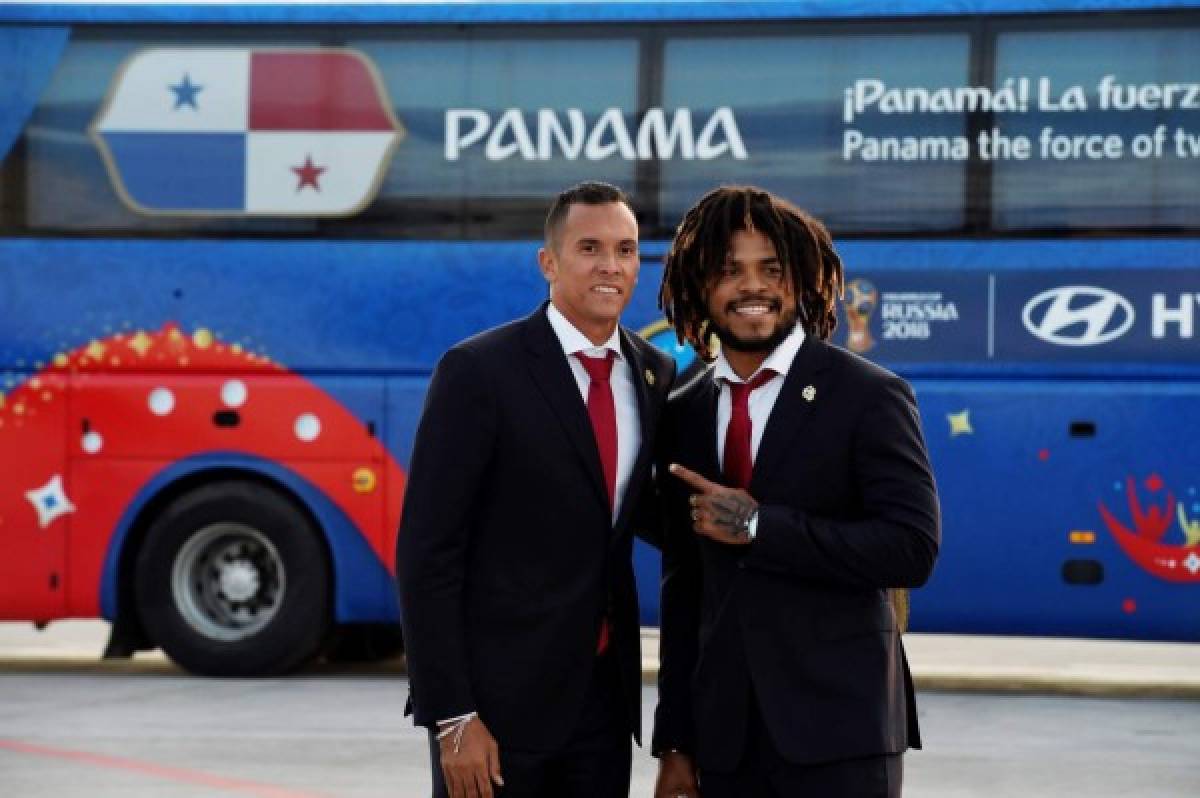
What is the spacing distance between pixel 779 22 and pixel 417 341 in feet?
7.94

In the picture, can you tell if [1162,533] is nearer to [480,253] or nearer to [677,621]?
[480,253]

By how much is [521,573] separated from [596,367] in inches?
17.1

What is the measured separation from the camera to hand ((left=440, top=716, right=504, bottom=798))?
14.4 ft

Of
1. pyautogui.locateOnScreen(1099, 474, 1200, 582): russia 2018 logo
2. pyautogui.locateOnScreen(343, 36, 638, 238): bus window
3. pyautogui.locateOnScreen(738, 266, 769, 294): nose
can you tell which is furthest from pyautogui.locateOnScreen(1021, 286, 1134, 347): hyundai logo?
pyautogui.locateOnScreen(738, 266, 769, 294): nose

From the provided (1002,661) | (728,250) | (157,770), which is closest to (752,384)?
(728,250)

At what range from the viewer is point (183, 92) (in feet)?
41.1

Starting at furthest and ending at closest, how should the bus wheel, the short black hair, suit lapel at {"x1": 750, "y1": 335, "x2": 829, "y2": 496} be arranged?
the bus wheel → the short black hair → suit lapel at {"x1": 750, "y1": 335, "x2": 829, "y2": 496}

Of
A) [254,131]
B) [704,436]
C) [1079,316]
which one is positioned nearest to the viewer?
[704,436]

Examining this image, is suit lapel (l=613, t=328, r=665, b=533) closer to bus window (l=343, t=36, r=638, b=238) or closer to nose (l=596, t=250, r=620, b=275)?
nose (l=596, t=250, r=620, b=275)

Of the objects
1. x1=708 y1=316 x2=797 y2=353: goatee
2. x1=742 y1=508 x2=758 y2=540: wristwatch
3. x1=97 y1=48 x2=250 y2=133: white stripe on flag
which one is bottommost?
x1=742 y1=508 x2=758 y2=540: wristwatch

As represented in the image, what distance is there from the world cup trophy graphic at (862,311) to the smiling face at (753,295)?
7.52m

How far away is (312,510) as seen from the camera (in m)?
12.5

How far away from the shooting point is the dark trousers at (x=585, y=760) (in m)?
4.48

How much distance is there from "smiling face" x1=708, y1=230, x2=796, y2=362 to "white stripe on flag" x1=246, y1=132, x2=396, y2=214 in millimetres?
8158
